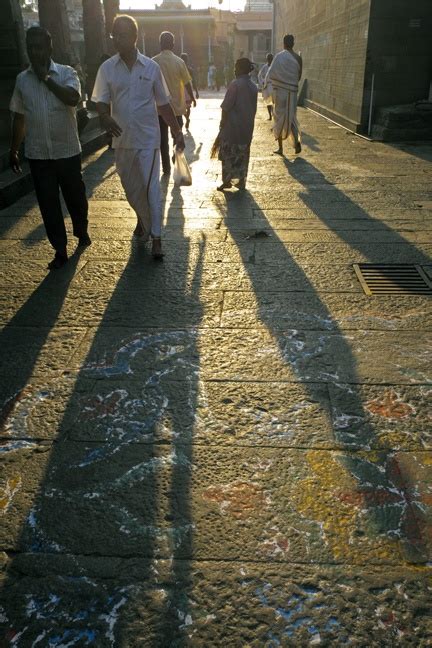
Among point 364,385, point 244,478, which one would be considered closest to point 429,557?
point 244,478

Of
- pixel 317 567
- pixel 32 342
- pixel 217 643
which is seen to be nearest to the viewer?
pixel 217 643

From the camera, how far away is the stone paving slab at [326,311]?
3451mm

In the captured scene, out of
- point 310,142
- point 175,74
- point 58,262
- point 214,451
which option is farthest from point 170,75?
point 214,451

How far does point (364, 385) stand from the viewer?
2783 millimetres

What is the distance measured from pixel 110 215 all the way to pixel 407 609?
5151 millimetres

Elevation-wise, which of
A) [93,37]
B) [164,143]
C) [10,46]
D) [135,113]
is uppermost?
[93,37]

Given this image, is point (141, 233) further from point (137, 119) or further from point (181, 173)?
point (137, 119)

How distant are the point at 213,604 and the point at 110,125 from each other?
11.5 ft

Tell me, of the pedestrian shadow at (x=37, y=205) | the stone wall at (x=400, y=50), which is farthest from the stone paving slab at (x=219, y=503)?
the stone wall at (x=400, y=50)

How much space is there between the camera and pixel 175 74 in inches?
303

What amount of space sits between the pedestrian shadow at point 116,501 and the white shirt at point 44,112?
65.5 inches

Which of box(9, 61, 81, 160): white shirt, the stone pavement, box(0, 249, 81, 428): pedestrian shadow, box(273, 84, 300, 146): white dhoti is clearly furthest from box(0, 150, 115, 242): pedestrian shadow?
box(273, 84, 300, 146): white dhoti

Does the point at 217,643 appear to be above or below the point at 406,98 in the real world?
below

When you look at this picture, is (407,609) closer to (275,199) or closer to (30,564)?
(30,564)
